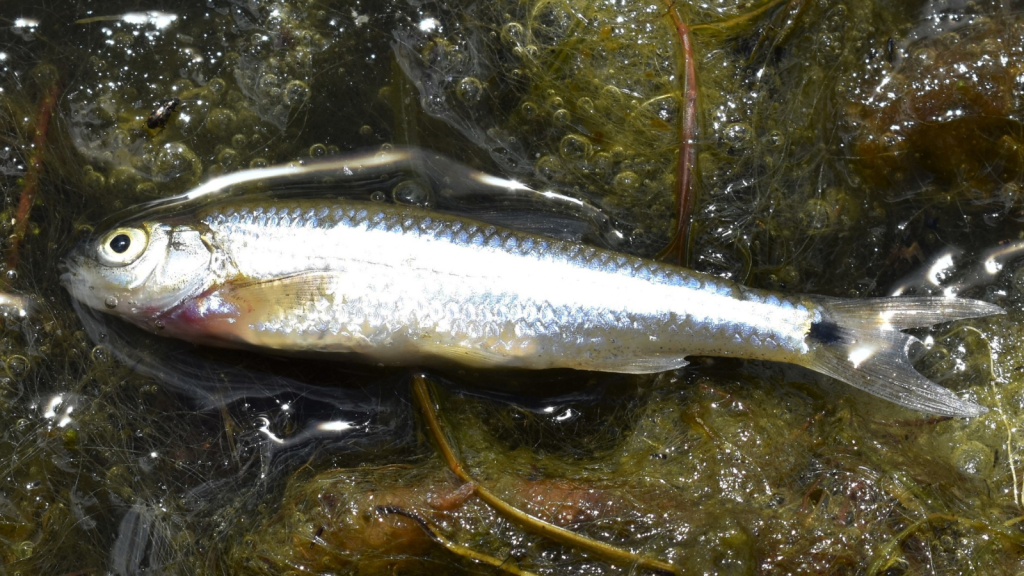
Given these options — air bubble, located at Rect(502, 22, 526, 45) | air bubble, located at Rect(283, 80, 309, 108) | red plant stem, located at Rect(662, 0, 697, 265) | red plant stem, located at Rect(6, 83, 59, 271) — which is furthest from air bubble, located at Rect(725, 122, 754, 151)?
red plant stem, located at Rect(6, 83, 59, 271)

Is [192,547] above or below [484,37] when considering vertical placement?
below

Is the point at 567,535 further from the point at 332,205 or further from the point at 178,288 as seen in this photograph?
the point at 178,288

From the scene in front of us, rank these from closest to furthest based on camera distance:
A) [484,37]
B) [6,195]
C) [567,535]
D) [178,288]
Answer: [567,535] → [178,288] → [6,195] → [484,37]

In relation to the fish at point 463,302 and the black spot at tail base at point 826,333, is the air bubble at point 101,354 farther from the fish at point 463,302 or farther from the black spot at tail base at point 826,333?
the black spot at tail base at point 826,333

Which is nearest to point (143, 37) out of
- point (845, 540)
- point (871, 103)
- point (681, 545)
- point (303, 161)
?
point (303, 161)

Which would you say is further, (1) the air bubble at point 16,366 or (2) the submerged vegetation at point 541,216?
(1) the air bubble at point 16,366

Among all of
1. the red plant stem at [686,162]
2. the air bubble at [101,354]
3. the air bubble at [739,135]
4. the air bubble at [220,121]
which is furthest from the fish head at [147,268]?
the air bubble at [739,135]
